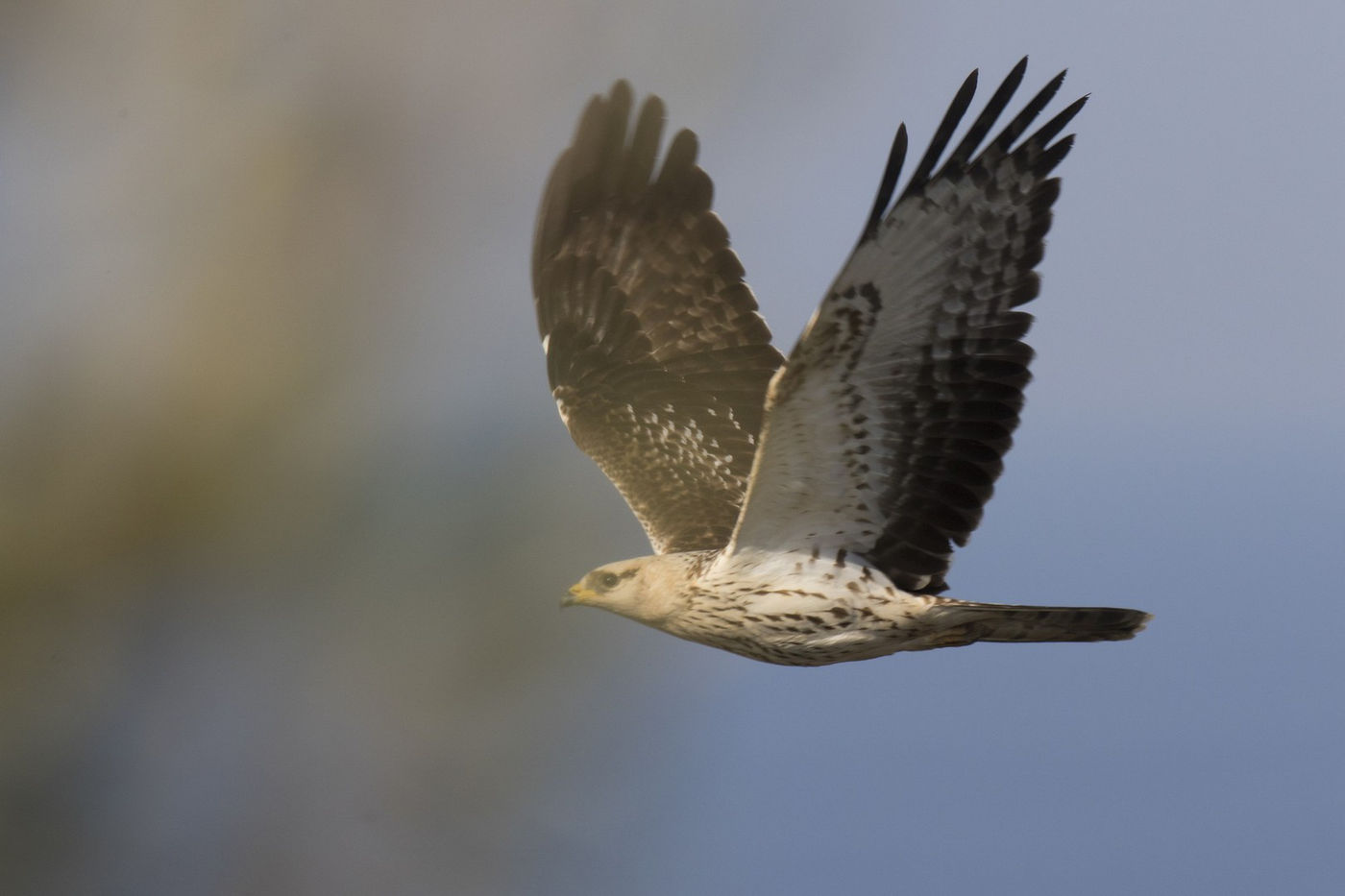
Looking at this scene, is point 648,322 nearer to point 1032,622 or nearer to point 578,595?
point 578,595

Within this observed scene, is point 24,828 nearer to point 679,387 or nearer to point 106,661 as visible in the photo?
point 106,661

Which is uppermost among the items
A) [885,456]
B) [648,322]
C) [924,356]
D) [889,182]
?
[648,322]

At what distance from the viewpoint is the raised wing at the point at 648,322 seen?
6152mm

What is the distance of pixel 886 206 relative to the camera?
4461 mm

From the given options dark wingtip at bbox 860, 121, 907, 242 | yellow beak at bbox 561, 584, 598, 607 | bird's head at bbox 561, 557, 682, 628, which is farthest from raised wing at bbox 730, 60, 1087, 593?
yellow beak at bbox 561, 584, 598, 607

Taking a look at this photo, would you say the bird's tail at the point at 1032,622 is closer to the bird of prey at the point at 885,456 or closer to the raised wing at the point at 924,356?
the bird of prey at the point at 885,456

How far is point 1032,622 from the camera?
4.86 meters

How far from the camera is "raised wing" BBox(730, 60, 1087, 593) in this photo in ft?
14.8

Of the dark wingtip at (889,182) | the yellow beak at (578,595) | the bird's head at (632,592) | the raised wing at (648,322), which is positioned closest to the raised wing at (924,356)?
the dark wingtip at (889,182)

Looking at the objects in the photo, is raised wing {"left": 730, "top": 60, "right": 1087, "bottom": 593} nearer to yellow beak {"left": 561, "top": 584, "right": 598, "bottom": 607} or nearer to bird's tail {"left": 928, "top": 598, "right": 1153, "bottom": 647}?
bird's tail {"left": 928, "top": 598, "right": 1153, "bottom": 647}

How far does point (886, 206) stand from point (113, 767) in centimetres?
746

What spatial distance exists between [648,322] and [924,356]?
1.98 m

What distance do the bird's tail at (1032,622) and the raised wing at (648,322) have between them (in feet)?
4.22

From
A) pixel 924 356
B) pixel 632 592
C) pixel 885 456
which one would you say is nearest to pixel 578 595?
pixel 632 592
